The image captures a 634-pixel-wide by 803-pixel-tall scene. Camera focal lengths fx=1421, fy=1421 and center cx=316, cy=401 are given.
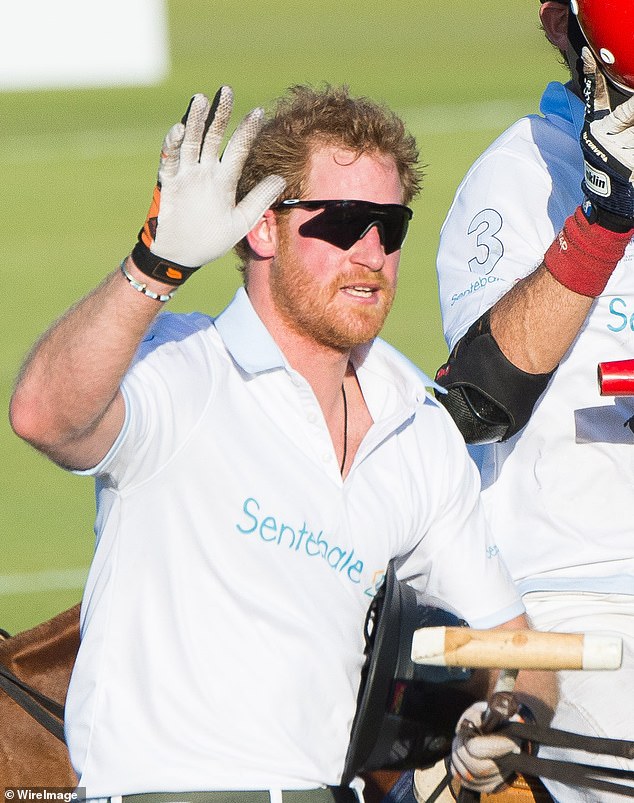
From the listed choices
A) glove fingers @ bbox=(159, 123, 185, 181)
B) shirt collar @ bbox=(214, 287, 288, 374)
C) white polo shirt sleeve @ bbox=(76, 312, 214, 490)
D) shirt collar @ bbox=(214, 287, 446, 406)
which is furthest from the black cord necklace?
glove fingers @ bbox=(159, 123, 185, 181)

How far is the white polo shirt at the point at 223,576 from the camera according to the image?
9.80 feet

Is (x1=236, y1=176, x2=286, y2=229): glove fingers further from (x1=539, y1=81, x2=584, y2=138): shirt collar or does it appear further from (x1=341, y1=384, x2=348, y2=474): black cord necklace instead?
(x1=539, y1=81, x2=584, y2=138): shirt collar

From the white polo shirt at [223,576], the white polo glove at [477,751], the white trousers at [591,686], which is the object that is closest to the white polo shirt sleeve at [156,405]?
the white polo shirt at [223,576]

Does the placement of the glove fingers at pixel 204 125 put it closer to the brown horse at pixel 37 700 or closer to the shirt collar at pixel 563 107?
the shirt collar at pixel 563 107

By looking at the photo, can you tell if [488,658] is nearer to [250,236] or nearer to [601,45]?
[250,236]

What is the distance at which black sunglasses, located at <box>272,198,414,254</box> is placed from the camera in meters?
3.23

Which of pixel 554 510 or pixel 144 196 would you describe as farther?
pixel 144 196

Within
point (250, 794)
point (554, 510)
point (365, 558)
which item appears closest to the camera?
point (250, 794)

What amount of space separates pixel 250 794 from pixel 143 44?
543 inches

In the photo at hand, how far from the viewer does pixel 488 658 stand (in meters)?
2.71

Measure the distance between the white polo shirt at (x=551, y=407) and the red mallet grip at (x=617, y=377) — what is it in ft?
1.18

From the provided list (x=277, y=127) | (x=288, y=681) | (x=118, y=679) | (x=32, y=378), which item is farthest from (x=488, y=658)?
(x=277, y=127)

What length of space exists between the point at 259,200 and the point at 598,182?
2.90 feet

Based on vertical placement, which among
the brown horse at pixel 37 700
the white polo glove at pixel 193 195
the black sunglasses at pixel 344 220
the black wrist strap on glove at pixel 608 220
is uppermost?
the white polo glove at pixel 193 195
